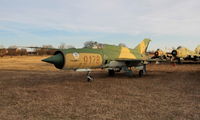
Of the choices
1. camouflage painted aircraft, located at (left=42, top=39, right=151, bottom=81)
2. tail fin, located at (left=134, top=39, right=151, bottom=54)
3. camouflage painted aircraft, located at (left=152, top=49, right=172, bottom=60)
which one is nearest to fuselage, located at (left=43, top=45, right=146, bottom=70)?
camouflage painted aircraft, located at (left=42, top=39, right=151, bottom=81)

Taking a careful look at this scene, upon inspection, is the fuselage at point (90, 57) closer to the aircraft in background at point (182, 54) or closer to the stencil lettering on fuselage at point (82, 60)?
the stencil lettering on fuselage at point (82, 60)

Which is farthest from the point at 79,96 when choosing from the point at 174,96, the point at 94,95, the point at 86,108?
the point at 174,96

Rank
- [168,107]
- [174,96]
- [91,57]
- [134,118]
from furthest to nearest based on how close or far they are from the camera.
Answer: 1. [91,57]
2. [174,96]
3. [168,107]
4. [134,118]

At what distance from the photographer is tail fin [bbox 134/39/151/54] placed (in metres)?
19.2

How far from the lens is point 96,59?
1241cm

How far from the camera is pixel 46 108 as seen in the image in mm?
6672

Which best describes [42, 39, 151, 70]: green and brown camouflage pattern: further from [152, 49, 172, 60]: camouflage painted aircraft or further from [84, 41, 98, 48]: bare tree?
[152, 49, 172, 60]: camouflage painted aircraft

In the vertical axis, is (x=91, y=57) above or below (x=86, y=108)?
above

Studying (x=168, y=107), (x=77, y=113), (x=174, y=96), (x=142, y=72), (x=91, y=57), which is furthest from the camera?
(x=142, y=72)

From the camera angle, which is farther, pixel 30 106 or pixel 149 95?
pixel 149 95

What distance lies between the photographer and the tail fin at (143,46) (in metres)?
19.2

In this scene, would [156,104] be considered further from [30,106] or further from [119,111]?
[30,106]

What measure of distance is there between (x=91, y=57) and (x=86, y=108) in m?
5.62

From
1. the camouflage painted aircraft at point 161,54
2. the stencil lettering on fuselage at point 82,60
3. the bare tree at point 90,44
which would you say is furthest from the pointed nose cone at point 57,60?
the camouflage painted aircraft at point 161,54
